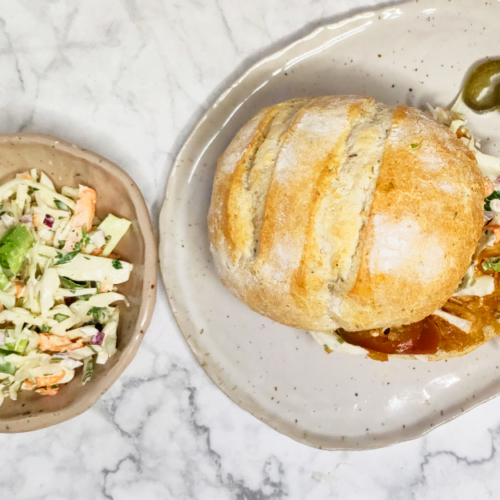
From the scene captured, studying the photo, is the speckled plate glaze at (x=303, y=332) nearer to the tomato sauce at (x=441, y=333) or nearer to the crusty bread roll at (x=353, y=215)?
the tomato sauce at (x=441, y=333)

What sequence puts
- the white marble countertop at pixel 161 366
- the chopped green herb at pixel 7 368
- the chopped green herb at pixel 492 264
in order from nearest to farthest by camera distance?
the chopped green herb at pixel 492 264 → the chopped green herb at pixel 7 368 → the white marble countertop at pixel 161 366

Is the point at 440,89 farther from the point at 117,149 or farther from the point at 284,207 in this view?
the point at 117,149

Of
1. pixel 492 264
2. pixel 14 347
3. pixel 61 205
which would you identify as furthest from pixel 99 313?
pixel 492 264

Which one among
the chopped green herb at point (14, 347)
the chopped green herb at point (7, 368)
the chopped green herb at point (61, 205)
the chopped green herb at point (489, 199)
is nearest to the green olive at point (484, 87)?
the chopped green herb at point (489, 199)

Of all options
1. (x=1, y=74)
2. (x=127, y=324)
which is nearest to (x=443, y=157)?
(x=127, y=324)

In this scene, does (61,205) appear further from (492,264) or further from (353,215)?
(492,264)

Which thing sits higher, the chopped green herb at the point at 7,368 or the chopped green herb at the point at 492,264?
the chopped green herb at the point at 492,264
